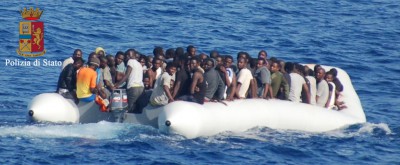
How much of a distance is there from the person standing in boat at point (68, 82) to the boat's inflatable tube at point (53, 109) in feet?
0.51

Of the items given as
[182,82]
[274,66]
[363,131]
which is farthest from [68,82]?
[363,131]

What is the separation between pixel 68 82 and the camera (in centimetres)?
2259

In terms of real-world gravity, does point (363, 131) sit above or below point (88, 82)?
below

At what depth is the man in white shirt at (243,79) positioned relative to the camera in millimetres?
22656

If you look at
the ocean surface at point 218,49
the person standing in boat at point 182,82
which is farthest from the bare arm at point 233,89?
the person standing in boat at point 182,82

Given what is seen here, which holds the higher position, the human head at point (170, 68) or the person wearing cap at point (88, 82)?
the human head at point (170, 68)

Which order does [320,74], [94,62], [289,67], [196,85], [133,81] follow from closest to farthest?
[196,85] → [94,62] → [133,81] → [289,67] → [320,74]

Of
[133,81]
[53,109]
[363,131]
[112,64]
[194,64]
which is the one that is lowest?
[363,131]

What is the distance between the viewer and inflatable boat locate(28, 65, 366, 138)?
69.8 ft

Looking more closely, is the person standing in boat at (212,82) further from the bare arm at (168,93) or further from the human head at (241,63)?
the bare arm at (168,93)

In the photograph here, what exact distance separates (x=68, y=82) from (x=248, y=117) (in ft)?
12.4

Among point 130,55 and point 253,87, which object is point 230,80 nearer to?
point 253,87

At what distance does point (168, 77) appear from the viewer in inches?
851

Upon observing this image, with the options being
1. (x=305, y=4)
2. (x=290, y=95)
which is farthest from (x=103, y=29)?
(x=290, y=95)
